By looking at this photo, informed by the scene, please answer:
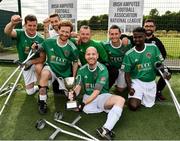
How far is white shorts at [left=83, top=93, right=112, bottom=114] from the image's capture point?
4781 mm

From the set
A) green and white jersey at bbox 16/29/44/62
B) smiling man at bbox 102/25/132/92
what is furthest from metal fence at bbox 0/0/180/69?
green and white jersey at bbox 16/29/44/62

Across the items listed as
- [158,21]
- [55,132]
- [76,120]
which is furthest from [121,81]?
[158,21]

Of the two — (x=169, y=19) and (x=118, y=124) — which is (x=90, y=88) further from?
(x=169, y=19)

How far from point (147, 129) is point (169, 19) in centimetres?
514

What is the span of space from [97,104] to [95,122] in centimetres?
30

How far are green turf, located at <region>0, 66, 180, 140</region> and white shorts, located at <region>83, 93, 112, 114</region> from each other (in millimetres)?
77

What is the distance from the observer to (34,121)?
187 inches

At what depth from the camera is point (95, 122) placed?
4727mm

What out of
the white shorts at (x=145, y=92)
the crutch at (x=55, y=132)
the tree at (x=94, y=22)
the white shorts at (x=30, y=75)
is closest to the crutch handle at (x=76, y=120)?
the crutch at (x=55, y=132)

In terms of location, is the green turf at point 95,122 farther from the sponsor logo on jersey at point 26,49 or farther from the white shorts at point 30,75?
the sponsor logo on jersey at point 26,49

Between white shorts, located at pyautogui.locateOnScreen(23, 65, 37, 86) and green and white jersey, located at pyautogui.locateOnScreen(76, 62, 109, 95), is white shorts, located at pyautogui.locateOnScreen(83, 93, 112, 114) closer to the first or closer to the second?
green and white jersey, located at pyautogui.locateOnScreen(76, 62, 109, 95)

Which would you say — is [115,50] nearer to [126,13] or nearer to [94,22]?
[126,13]

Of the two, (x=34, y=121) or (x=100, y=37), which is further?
(x=100, y=37)

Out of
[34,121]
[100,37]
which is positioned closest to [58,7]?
[100,37]
